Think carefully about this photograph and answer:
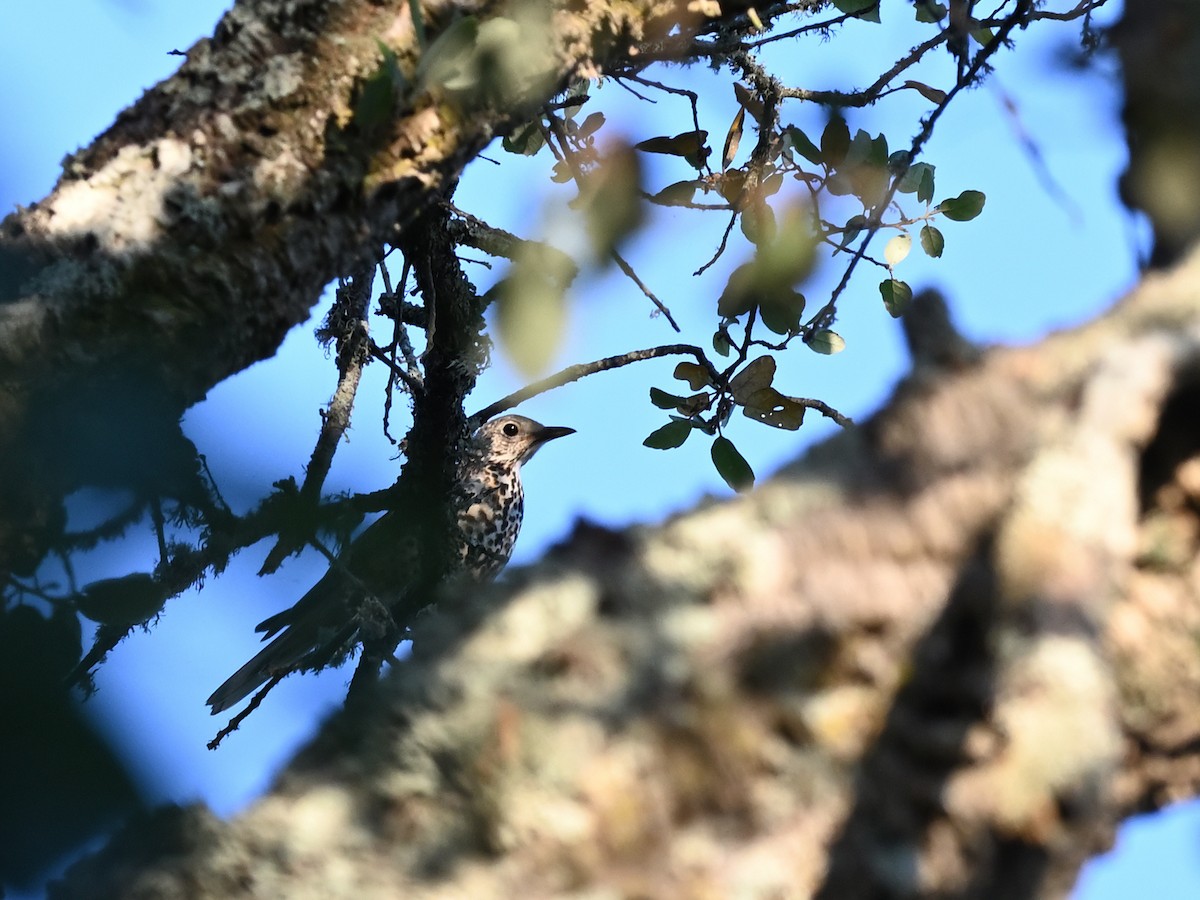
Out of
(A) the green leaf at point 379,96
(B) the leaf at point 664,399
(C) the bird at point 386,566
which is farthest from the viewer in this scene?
(B) the leaf at point 664,399

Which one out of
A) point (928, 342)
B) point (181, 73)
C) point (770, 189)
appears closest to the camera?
point (928, 342)

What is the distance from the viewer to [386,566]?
182 centimetres

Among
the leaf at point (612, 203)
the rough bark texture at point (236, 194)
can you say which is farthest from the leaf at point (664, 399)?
the rough bark texture at point (236, 194)

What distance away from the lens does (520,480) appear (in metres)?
6.32

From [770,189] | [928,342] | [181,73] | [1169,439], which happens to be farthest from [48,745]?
[770,189]

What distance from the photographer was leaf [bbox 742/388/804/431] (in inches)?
134

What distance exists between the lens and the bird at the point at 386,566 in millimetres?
1344

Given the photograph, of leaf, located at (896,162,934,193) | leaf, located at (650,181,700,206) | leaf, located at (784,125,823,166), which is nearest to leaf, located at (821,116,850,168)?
leaf, located at (784,125,823,166)

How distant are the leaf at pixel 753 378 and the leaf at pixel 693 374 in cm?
9

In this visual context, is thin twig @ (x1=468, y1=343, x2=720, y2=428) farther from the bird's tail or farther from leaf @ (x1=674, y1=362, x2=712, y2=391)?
the bird's tail

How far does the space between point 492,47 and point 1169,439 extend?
46.2 inches

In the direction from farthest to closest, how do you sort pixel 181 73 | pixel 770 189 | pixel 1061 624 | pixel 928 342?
1. pixel 770 189
2. pixel 181 73
3. pixel 928 342
4. pixel 1061 624

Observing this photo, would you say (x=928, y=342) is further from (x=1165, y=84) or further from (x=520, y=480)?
(x=520, y=480)

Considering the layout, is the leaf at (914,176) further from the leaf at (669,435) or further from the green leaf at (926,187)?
the leaf at (669,435)
